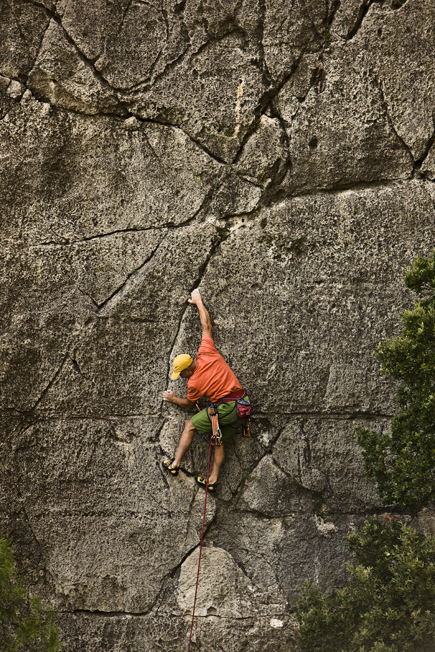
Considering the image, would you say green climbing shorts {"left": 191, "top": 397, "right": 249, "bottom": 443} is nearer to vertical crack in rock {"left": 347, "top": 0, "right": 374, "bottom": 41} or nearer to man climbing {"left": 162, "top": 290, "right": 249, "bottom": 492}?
man climbing {"left": 162, "top": 290, "right": 249, "bottom": 492}

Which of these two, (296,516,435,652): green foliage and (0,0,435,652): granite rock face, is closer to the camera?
(296,516,435,652): green foliage

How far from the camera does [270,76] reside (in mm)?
4559

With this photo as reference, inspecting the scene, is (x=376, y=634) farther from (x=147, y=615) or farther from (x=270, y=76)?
(x=270, y=76)

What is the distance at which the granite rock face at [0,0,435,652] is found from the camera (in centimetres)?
453

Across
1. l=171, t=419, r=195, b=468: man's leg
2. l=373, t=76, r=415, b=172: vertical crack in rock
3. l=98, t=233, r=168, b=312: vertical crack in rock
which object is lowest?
l=171, t=419, r=195, b=468: man's leg

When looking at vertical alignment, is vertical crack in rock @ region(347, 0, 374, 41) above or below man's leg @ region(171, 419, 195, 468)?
above

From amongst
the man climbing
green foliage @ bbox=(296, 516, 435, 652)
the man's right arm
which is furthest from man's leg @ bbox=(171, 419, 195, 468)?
green foliage @ bbox=(296, 516, 435, 652)

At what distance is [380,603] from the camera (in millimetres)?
4059

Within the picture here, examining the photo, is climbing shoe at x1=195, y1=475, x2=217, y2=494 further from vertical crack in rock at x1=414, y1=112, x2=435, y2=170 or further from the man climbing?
vertical crack in rock at x1=414, y1=112, x2=435, y2=170

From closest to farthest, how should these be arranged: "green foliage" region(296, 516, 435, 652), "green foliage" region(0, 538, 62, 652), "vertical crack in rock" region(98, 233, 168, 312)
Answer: "green foliage" region(0, 538, 62, 652) < "green foliage" region(296, 516, 435, 652) < "vertical crack in rock" region(98, 233, 168, 312)

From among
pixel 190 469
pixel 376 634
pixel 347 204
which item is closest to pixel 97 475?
pixel 190 469

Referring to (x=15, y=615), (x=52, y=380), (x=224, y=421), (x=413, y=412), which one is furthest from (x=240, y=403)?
(x=15, y=615)

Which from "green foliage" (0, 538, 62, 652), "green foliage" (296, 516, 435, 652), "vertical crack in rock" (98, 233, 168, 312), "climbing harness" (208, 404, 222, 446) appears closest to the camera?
"green foliage" (0, 538, 62, 652)

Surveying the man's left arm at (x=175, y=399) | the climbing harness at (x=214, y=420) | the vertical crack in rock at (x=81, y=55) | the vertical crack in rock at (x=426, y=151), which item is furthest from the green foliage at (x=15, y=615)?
the vertical crack in rock at (x=426, y=151)
